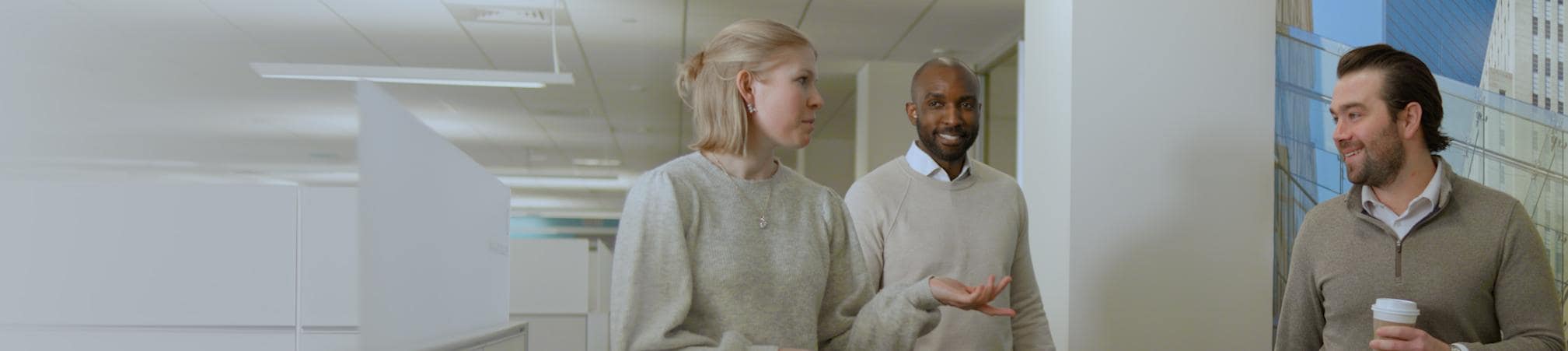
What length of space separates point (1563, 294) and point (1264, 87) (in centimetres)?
74

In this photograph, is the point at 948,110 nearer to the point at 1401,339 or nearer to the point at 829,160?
the point at 1401,339

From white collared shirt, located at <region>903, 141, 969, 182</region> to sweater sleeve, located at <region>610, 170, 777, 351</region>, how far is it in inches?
38.2

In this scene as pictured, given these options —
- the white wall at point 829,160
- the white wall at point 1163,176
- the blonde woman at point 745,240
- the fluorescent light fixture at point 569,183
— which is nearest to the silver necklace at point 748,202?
the blonde woman at point 745,240

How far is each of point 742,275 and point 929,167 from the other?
0.93m

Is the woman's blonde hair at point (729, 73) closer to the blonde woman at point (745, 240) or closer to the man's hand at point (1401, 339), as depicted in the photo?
the blonde woman at point (745, 240)

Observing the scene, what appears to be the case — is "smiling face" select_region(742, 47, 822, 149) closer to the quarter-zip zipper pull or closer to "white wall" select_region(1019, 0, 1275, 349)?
the quarter-zip zipper pull

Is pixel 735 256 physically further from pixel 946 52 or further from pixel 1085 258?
pixel 946 52

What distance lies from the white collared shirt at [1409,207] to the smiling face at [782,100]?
1.06 metres

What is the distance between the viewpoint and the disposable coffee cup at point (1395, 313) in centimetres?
175

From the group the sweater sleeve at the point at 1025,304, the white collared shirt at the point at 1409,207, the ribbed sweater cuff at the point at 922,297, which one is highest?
the white collared shirt at the point at 1409,207

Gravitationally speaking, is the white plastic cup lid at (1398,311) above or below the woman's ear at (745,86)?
below

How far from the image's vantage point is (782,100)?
59.1 inches

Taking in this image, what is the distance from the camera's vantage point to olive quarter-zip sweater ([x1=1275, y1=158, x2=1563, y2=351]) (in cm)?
193

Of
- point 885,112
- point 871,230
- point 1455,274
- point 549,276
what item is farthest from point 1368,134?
point 885,112
